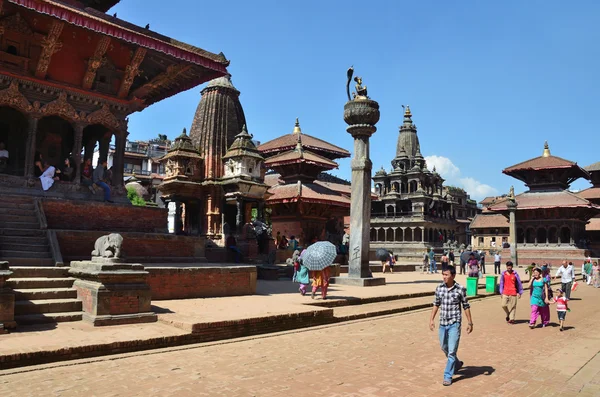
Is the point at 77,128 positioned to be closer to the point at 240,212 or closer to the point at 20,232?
the point at 20,232

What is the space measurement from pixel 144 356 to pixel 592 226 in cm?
5169

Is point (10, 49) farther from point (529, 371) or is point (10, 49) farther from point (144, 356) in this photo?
point (529, 371)

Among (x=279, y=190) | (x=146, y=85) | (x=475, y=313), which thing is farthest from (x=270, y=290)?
(x=279, y=190)

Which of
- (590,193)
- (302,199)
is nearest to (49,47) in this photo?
(302,199)

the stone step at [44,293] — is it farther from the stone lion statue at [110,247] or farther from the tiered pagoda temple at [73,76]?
the tiered pagoda temple at [73,76]

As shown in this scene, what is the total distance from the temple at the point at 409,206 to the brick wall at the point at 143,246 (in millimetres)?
41243

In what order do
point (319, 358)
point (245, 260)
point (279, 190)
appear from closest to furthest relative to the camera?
1. point (319, 358)
2. point (245, 260)
3. point (279, 190)

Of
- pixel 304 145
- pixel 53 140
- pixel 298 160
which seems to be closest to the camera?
pixel 53 140

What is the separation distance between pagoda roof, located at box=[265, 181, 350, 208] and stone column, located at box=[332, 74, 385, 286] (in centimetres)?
1160

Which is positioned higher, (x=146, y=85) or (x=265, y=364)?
(x=146, y=85)

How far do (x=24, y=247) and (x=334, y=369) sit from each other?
25.7 feet

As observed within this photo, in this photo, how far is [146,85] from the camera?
16016 mm

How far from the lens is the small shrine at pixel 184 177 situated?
27.3 metres

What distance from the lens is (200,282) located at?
1112cm
